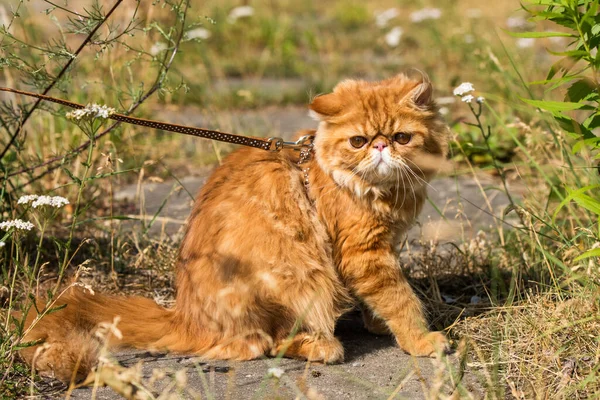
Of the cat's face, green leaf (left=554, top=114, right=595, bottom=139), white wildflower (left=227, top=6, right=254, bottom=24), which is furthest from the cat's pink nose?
white wildflower (left=227, top=6, right=254, bottom=24)

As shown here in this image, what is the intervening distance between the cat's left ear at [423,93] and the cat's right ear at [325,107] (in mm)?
285

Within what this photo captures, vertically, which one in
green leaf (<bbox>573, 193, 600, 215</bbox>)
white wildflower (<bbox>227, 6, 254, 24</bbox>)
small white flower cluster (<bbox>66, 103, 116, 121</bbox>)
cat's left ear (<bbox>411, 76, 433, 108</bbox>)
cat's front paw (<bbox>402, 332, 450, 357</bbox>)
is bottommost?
cat's front paw (<bbox>402, 332, 450, 357</bbox>)

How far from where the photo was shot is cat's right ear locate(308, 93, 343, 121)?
2.79 metres

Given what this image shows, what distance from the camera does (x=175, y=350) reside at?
275 cm

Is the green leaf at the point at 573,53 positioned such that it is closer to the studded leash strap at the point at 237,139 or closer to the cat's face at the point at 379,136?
the cat's face at the point at 379,136

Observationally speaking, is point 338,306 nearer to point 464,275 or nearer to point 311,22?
point 464,275

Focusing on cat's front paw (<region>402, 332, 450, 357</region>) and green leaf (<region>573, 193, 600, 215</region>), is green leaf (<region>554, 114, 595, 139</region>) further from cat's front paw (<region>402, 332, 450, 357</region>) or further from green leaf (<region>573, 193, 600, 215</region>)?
cat's front paw (<region>402, 332, 450, 357</region>)

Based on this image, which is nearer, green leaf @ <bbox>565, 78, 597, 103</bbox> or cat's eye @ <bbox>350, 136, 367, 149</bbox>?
green leaf @ <bbox>565, 78, 597, 103</bbox>

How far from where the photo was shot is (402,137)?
279 centimetres

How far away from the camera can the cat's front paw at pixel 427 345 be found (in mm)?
2795

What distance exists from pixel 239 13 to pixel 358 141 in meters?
5.06

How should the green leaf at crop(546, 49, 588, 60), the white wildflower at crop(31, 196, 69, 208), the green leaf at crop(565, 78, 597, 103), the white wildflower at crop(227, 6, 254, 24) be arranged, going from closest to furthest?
1. the green leaf at crop(546, 49, 588, 60)
2. the white wildflower at crop(31, 196, 69, 208)
3. the green leaf at crop(565, 78, 597, 103)
4. the white wildflower at crop(227, 6, 254, 24)

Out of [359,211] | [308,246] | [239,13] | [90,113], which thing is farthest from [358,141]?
[239,13]

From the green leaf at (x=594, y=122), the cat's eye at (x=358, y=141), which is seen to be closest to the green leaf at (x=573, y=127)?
the green leaf at (x=594, y=122)
